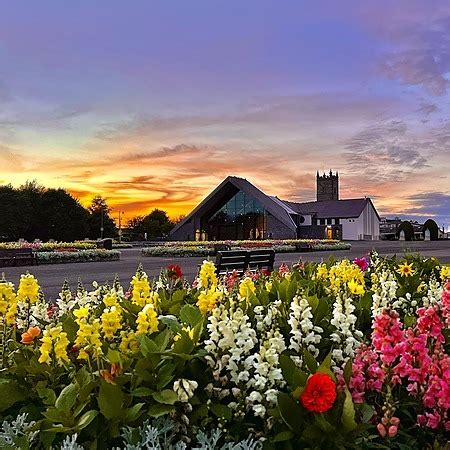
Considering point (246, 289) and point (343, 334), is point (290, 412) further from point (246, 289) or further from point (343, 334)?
point (246, 289)

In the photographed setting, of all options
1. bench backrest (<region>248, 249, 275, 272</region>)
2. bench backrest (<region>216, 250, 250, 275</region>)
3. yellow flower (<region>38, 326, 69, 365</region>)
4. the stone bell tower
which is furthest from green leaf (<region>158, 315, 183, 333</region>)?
the stone bell tower

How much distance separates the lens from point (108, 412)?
2.19 metres

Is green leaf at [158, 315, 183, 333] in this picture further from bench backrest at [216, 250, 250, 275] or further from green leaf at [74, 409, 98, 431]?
bench backrest at [216, 250, 250, 275]

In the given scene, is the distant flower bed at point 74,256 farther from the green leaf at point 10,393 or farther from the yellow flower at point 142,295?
the green leaf at point 10,393

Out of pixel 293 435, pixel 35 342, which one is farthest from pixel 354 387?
pixel 35 342

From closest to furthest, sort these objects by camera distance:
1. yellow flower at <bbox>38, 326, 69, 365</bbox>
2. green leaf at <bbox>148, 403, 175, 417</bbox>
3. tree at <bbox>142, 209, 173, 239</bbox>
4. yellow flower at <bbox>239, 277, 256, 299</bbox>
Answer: green leaf at <bbox>148, 403, 175, 417</bbox>, yellow flower at <bbox>38, 326, 69, 365</bbox>, yellow flower at <bbox>239, 277, 256, 299</bbox>, tree at <bbox>142, 209, 173, 239</bbox>

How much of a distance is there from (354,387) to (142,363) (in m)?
0.94

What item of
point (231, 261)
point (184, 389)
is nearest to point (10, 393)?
point (184, 389)

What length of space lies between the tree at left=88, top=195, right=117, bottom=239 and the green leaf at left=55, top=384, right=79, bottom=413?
73078 mm

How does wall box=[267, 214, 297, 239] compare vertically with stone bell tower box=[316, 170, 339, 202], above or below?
below

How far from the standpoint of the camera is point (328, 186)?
427 ft

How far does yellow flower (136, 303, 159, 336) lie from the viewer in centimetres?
277

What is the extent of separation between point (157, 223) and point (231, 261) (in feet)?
271

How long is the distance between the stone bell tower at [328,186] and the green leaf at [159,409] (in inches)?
5051
